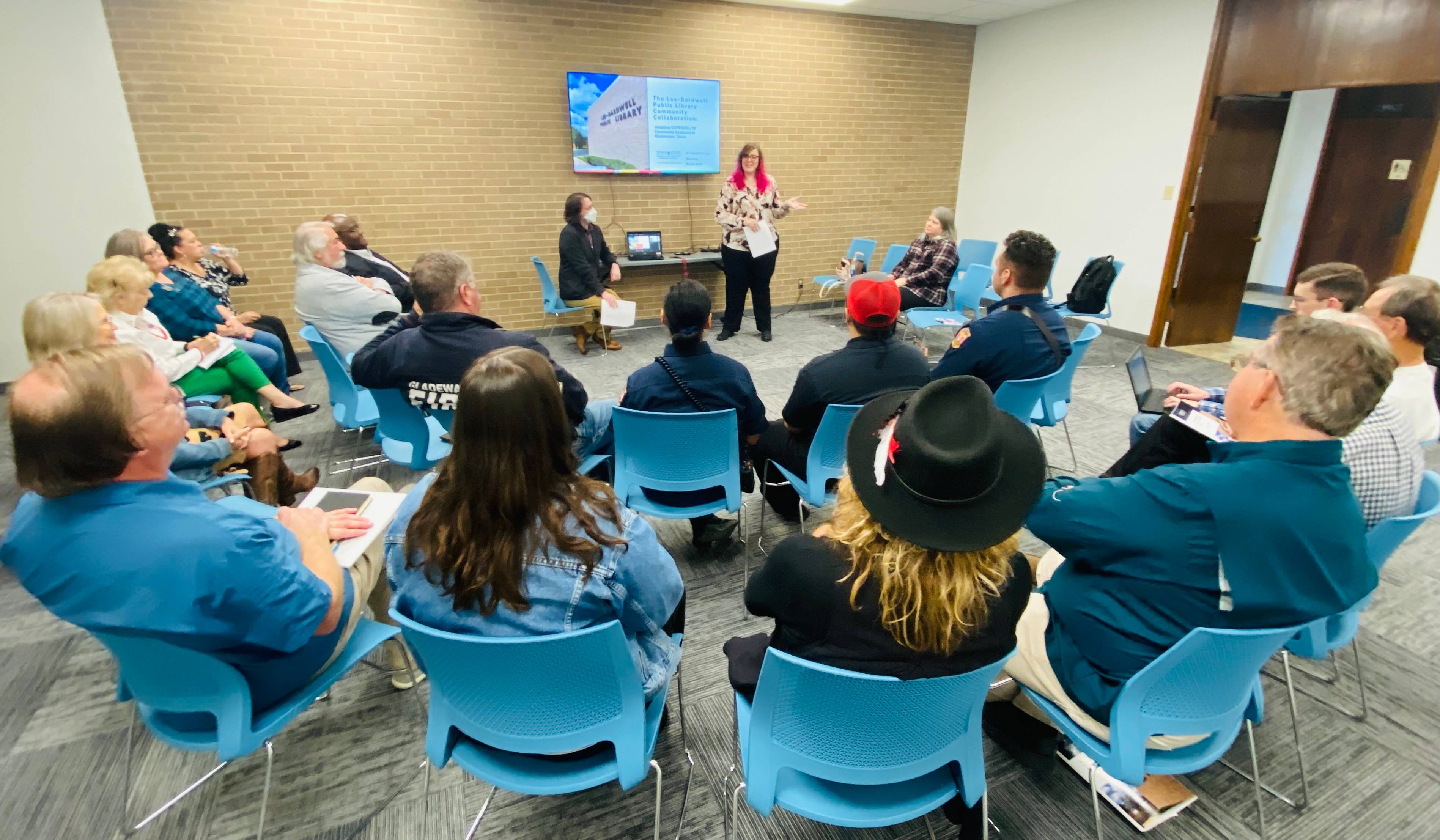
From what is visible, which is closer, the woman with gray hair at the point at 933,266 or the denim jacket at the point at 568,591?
the denim jacket at the point at 568,591

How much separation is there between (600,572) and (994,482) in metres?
0.71

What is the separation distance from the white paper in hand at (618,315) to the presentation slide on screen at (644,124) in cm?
168

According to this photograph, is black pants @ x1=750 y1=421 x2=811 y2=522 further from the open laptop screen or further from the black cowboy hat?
the open laptop screen

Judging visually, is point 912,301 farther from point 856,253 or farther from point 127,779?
point 127,779

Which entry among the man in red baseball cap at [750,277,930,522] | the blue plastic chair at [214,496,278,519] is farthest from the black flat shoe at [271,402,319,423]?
the man in red baseball cap at [750,277,930,522]

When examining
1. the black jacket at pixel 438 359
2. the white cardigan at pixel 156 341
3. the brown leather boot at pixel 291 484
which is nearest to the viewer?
the black jacket at pixel 438 359

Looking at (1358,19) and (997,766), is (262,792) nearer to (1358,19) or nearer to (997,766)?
(997,766)

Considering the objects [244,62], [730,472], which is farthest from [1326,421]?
[244,62]

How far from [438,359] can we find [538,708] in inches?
63.6

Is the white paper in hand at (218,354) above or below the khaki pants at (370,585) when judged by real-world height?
above

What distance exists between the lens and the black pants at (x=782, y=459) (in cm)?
255

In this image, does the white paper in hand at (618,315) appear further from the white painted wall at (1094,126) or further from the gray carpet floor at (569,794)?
the white painted wall at (1094,126)

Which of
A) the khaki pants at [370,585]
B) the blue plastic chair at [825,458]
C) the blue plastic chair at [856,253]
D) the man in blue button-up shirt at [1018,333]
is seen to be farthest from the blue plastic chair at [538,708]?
the blue plastic chair at [856,253]

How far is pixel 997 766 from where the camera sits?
1.79 meters
